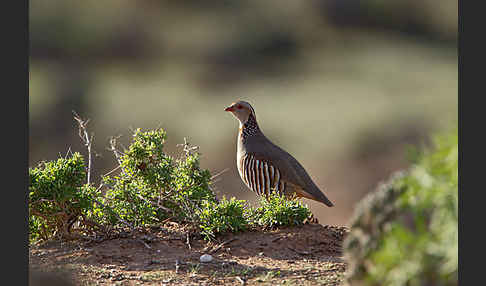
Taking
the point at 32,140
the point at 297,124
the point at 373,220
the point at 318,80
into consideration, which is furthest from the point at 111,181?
the point at 318,80

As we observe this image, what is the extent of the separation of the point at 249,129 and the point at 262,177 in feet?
2.89

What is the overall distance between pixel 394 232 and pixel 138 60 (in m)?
32.9

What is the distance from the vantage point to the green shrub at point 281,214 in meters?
6.28

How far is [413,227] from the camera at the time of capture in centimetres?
272

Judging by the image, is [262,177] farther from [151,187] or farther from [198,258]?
[198,258]

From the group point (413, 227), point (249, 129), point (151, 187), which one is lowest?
point (413, 227)

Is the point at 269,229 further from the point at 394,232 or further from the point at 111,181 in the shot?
the point at 394,232

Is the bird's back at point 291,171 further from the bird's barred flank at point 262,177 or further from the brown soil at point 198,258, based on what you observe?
the brown soil at point 198,258

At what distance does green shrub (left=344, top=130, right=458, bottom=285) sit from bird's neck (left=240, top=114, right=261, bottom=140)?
5470 mm

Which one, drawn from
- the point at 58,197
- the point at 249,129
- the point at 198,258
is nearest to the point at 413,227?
the point at 198,258

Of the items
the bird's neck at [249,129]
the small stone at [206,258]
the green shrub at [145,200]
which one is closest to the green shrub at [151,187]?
the green shrub at [145,200]

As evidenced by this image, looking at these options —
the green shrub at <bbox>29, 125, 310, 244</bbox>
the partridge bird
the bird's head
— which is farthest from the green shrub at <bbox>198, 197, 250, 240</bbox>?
the bird's head

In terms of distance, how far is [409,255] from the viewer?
8.38 ft

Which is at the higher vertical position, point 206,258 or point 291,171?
point 291,171
